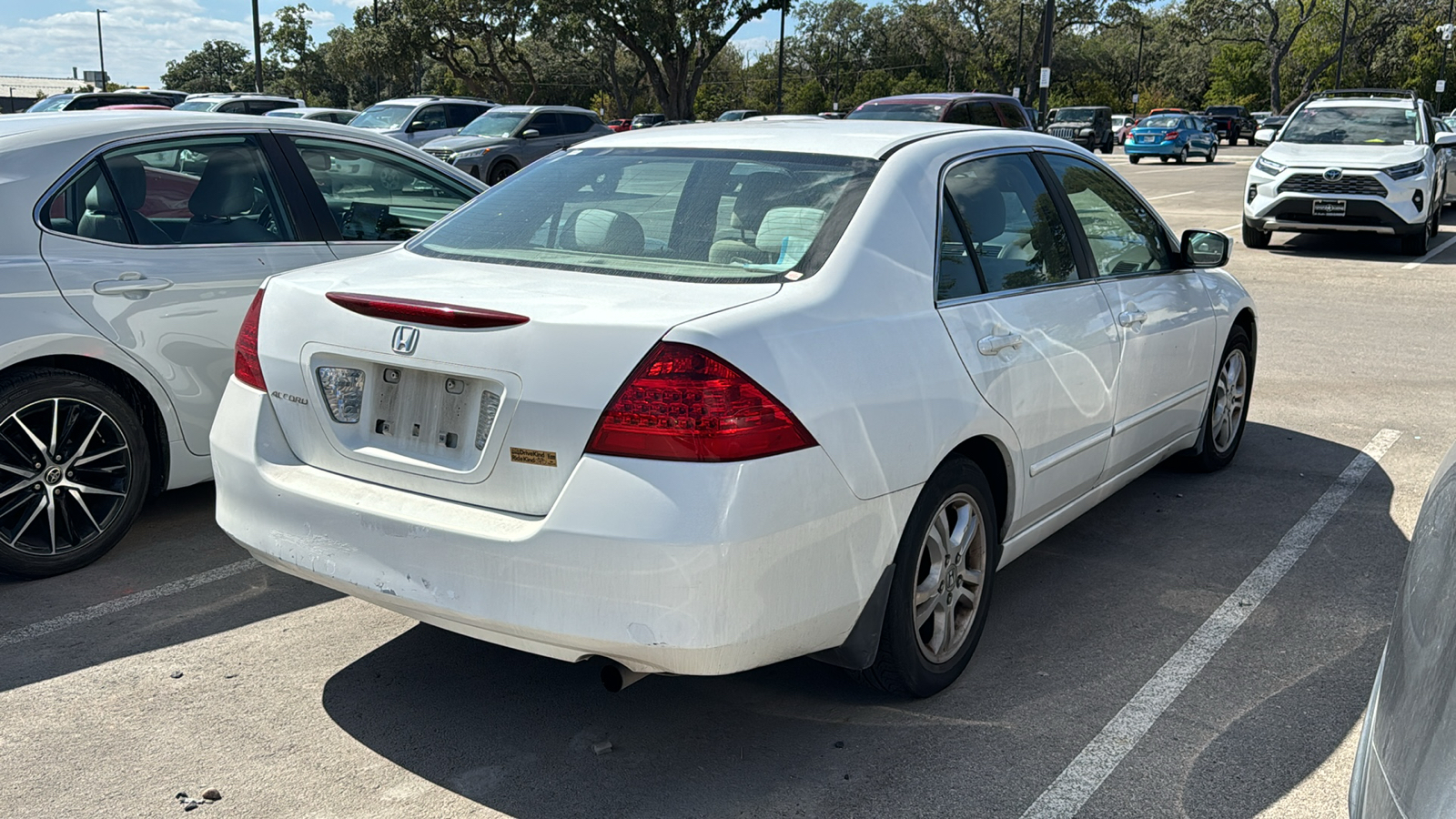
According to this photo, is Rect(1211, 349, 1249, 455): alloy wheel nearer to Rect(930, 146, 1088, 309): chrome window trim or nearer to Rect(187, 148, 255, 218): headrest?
Rect(930, 146, 1088, 309): chrome window trim

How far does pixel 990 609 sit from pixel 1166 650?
0.59 meters

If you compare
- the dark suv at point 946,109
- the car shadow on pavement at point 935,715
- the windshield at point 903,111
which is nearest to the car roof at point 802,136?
the car shadow on pavement at point 935,715

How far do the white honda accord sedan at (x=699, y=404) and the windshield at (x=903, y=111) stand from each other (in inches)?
500

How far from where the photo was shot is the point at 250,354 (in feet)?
11.3

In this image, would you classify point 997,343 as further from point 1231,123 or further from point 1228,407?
point 1231,123

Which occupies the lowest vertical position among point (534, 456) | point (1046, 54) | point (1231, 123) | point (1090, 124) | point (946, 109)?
point (534, 456)

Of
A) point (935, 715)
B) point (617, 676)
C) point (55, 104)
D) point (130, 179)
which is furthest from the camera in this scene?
point (55, 104)

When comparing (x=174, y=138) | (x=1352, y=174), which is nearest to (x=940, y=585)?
(x=174, y=138)

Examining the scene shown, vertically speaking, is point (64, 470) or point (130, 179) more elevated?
point (130, 179)

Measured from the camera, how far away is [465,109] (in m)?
24.4

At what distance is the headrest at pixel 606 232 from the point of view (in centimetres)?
349

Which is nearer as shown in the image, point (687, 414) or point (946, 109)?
point (687, 414)

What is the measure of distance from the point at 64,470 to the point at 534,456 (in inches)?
101

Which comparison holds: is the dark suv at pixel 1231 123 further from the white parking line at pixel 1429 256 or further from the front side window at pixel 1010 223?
the front side window at pixel 1010 223
